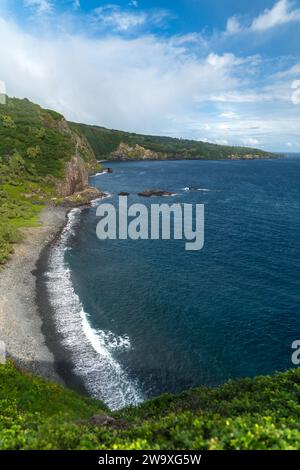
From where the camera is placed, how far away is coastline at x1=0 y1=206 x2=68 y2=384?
3581 centimetres

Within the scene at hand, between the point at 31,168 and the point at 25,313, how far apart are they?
75.3 m

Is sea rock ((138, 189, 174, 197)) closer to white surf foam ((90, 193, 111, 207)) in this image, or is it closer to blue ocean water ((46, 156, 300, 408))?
white surf foam ((90, 193, 111, 207))

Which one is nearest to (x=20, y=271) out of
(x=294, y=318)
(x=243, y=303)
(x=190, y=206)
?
(x=243, y=303)

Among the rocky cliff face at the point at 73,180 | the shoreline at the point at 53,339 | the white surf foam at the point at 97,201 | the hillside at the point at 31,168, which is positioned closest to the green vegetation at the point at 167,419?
the shoreline at the point at 53,339

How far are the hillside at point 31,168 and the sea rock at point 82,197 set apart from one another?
8.72 ft

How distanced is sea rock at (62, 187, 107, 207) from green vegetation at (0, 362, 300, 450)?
264ft

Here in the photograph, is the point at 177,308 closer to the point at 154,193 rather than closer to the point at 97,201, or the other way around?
the point at 97,201

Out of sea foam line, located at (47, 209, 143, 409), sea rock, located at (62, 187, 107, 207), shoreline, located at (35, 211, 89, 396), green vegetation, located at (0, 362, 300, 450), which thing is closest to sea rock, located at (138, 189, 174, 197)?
sea rock, located at (62, 187, 107, 207)

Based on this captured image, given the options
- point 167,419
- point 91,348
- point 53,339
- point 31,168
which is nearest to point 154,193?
point 31,168

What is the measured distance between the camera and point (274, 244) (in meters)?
68.8

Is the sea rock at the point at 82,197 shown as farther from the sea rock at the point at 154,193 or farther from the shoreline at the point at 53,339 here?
the shoreline at the point at 53,339

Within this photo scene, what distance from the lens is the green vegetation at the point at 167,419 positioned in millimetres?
12836

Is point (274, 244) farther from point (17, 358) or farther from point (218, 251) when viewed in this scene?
point (17, 358)
